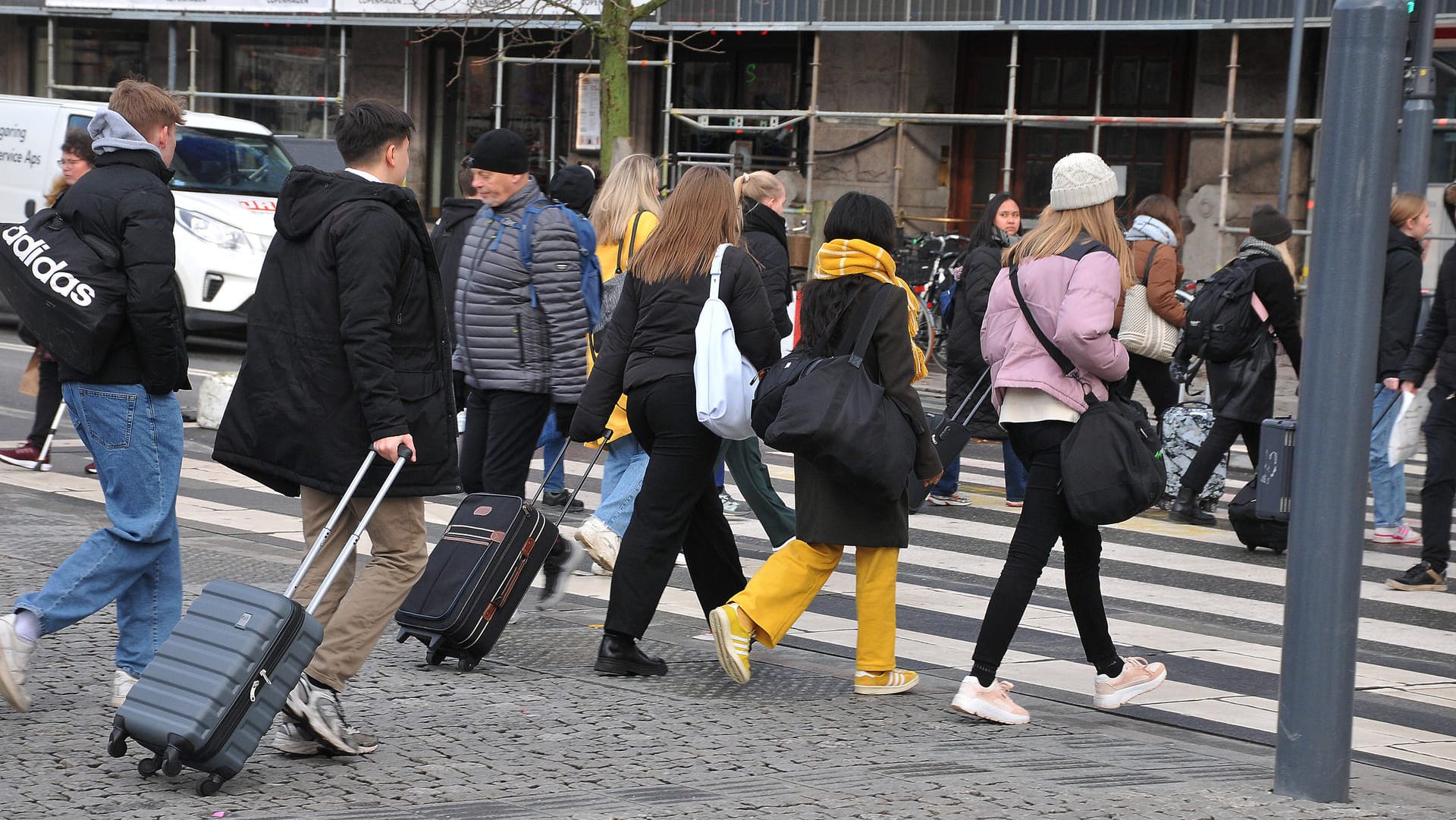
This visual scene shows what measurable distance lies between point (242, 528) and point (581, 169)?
8.00 ft

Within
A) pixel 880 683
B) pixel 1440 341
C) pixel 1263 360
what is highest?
pixel 1440 341

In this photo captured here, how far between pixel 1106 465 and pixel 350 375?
2.35 meters

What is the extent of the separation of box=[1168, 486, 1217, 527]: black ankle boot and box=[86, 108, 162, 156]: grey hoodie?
6.64 meters

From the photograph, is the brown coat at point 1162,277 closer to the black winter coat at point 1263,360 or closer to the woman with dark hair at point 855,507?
the black winter coat at point 1263,360

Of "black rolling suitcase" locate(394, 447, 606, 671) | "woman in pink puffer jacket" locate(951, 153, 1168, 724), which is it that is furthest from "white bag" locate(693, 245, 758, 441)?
"woman in pink puffer jacket" locate(951, 153, 1168, 724)

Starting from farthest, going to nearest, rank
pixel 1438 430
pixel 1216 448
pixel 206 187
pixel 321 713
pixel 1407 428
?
pixel 206 187 < pixel 1216 448 < pixel 1407 428 < pixel 1438 430 < pixel 321 713

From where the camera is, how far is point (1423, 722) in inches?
233

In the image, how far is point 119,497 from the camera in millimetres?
5078

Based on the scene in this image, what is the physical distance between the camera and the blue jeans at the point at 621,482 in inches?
300

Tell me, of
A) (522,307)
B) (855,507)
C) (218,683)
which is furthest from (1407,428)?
(218,683)

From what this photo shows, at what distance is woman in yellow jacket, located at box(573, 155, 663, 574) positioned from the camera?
7.59 m

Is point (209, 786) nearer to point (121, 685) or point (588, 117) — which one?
point (121, 685)

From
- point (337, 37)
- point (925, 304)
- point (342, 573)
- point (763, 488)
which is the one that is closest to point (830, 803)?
point (342, 573)

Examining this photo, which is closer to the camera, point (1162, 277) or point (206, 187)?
point (1162, 277)
